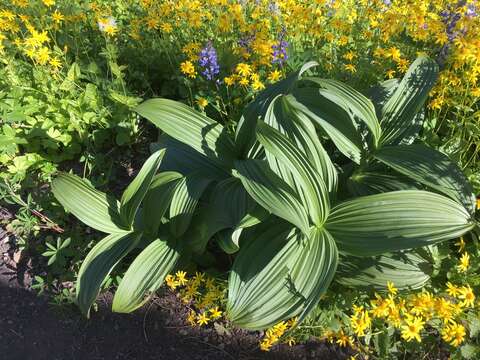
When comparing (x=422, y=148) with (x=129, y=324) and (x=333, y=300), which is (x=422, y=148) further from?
(x=129, y=324)

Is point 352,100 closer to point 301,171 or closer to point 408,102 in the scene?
point 408,102

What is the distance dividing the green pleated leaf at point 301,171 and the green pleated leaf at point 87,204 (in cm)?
93

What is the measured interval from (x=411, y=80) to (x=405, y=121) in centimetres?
24

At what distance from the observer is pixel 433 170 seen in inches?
73.7

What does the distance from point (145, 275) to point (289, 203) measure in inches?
32.3

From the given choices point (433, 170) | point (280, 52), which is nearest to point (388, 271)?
point (433, 170)

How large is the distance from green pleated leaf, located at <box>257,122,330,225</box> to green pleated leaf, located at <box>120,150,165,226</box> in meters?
0.55

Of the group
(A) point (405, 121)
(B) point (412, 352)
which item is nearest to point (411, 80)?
(A) point (405, 121)

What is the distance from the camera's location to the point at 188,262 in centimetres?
217

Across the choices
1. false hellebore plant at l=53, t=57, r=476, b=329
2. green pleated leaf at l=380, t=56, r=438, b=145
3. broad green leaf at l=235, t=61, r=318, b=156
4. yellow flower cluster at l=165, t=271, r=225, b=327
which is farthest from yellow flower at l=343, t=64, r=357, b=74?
yellow flower cluster at l=165, t=271, r=225, b=327

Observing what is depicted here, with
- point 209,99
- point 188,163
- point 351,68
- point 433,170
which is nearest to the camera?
point 433,170

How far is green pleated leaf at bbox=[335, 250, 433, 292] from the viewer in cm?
186

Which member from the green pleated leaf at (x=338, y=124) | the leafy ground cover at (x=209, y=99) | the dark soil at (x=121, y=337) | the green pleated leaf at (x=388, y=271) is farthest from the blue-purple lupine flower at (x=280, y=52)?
the dark soil at (x=121, y=337)

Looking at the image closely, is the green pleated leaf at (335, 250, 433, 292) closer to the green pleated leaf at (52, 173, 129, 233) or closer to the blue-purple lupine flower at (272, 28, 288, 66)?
the green pleated leaf at (52, 173, 129, 233)
